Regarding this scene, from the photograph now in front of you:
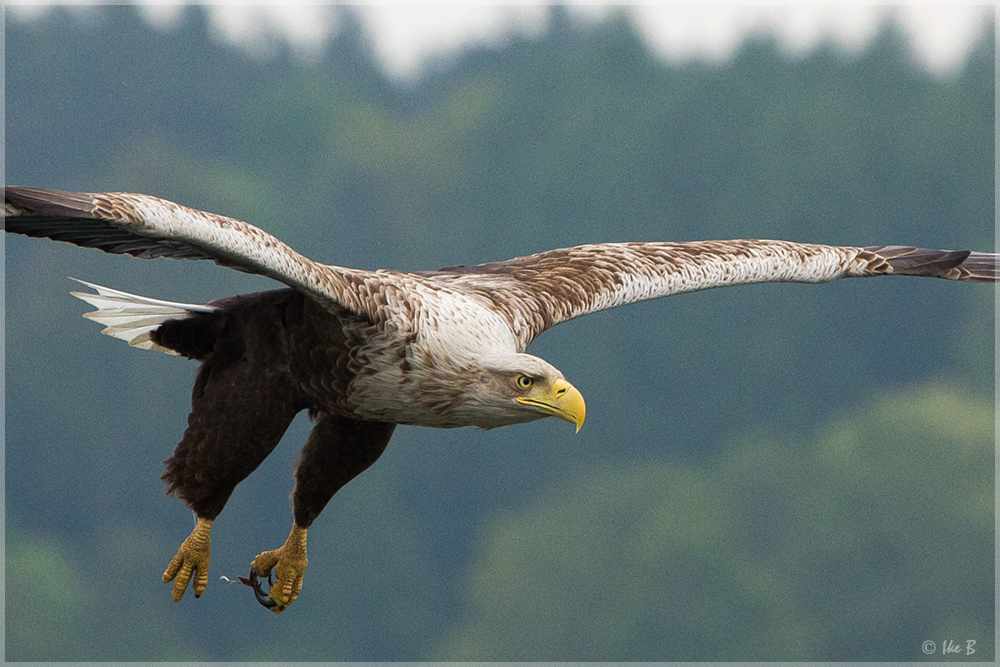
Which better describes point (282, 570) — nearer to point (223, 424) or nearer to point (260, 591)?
point (260, 591)

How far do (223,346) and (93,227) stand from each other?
125 cm

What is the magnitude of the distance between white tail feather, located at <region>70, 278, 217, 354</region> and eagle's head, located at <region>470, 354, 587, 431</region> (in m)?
1.39

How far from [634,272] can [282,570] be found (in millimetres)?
2160

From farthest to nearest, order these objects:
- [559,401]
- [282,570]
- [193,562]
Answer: [282,570] < [193,562] < [559,401]

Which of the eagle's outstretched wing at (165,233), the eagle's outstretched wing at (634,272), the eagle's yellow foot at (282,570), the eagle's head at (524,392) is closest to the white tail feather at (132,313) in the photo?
the eagle's outstretched wing at (165,233)

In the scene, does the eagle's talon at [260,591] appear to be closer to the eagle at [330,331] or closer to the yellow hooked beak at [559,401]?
the eagle at [330,331]

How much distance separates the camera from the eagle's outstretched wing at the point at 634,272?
6.48 metres

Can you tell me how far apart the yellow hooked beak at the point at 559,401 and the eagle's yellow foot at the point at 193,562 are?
68.9 inches

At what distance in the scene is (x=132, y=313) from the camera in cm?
650

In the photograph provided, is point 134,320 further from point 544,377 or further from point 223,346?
point 544,377

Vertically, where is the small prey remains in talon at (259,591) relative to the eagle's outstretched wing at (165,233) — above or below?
below

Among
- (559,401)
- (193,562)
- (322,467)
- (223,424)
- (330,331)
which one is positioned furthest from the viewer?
(322,467)

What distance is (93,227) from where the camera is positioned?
16.9 feet

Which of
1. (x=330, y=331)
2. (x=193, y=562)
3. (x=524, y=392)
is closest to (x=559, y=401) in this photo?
(x=524, y=392)
